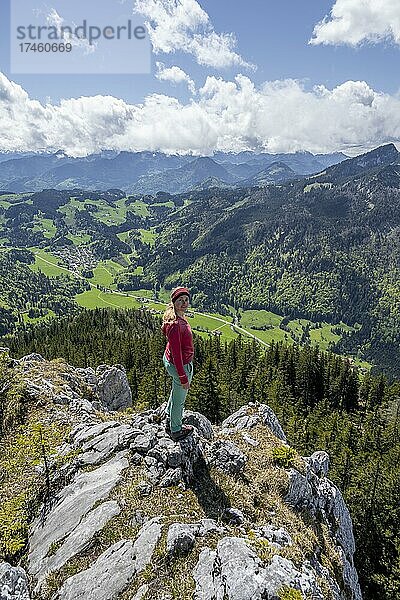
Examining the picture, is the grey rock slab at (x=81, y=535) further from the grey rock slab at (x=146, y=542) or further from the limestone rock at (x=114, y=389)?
the limestone rock at (x=114, y=389)

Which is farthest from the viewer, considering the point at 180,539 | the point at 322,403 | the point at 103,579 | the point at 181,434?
the point at 322,403

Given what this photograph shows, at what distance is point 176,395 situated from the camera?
15.2 meters

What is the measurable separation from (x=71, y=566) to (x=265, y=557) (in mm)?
6020

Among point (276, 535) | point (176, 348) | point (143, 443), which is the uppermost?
point (176, 348)

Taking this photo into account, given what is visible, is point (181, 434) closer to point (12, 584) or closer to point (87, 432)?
point (87, 432)

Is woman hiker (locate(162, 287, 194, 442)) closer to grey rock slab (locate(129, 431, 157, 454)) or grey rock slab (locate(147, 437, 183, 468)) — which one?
grey rock slab (locate(147, 437, 183, 468))

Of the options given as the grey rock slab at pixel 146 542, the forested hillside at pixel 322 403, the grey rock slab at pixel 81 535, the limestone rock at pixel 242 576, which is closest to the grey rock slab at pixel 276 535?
the limestone rock at pixel 242 576

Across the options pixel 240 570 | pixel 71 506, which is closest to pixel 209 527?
pixel 240 570

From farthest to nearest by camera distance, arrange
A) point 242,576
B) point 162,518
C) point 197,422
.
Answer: point 197,422
point 162,518
point 242,576

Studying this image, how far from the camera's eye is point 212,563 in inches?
443

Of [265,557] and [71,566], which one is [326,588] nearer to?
[265,557]

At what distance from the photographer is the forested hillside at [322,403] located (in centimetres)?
4825

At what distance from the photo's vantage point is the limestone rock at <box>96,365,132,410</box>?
193 ft

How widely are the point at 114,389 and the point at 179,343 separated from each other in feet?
164
